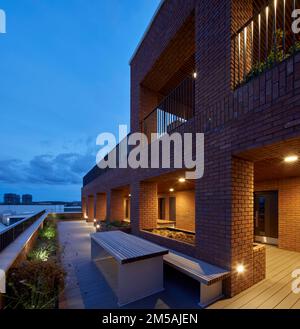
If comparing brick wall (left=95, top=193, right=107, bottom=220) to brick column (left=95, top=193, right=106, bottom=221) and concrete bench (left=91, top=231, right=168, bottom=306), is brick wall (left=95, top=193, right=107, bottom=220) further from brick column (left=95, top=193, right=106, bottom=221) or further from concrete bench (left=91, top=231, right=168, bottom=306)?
concrete bench (left=91, top=231, right=168, bottom=306)

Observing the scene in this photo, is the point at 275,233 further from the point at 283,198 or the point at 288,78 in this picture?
the point at 288,78

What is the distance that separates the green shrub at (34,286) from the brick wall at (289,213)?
7.19 m

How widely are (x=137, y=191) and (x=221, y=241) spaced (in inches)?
165

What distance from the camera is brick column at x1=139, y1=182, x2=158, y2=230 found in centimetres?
727

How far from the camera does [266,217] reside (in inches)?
314

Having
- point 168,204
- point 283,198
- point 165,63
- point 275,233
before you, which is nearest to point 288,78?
point 165,63

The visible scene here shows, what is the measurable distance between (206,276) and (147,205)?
169 inches

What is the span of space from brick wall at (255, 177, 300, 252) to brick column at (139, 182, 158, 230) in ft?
15.2

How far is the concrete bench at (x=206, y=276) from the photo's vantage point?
3.21 meters

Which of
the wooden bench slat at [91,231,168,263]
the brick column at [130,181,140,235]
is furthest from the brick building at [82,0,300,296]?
the wooden bench slat at [91,231,168,263]

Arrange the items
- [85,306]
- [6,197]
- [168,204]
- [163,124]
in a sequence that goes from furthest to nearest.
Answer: [6,197] → [168,204] → [163,124] → [85,306]

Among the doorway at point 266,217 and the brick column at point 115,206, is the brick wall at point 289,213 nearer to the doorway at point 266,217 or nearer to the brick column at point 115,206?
the doorway at point 266,217

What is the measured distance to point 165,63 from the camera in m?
6.77

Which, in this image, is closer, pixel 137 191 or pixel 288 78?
pixel 288 78
